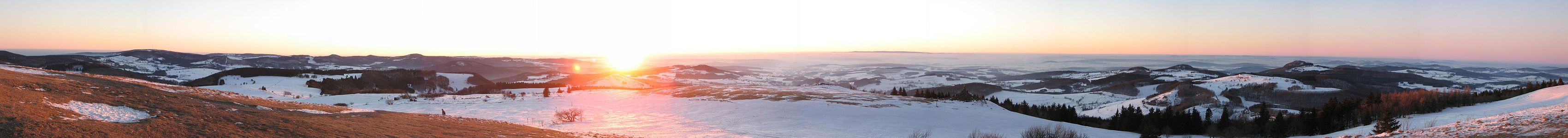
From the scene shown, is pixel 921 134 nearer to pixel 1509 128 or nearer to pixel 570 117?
pixel 570 117

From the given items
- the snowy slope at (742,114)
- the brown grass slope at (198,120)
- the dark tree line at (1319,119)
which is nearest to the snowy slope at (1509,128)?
the dark tree line at (1319,119)

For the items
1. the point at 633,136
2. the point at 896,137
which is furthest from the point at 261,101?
the point at 896,137

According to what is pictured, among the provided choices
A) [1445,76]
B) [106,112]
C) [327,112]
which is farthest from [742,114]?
[1445,76]

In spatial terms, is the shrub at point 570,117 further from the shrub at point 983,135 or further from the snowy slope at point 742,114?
the shrub at point 983,135

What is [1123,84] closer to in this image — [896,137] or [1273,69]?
[1273,69]

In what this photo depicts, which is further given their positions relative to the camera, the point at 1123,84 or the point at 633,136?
the point at 1123,84

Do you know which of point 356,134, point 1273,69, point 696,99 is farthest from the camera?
point 1273,69
